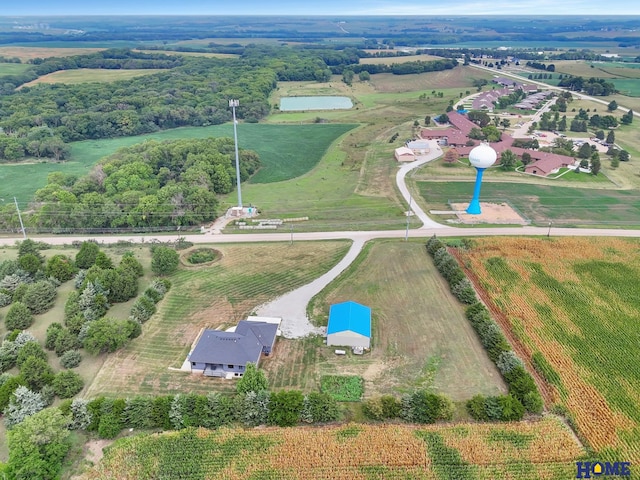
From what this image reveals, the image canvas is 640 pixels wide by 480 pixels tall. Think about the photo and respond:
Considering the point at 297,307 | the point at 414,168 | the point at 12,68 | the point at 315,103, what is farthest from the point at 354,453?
the point at 12,68

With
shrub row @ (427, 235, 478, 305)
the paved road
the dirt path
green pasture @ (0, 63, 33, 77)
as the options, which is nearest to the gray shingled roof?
the dirt path

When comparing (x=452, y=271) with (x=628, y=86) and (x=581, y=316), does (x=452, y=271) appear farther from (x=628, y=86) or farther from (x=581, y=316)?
(x=628, y=86)

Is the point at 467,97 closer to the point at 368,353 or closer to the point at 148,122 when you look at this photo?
the point at 148,122

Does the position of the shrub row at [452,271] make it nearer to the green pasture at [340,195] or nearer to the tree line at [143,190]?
the green pasture at [340,195]

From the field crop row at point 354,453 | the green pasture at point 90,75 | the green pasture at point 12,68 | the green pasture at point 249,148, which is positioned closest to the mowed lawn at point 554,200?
the green pasture at point 249,148

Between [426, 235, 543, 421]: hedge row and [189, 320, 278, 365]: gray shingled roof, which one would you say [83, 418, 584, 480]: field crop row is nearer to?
[426, 235, 543, 421]: hedge row
